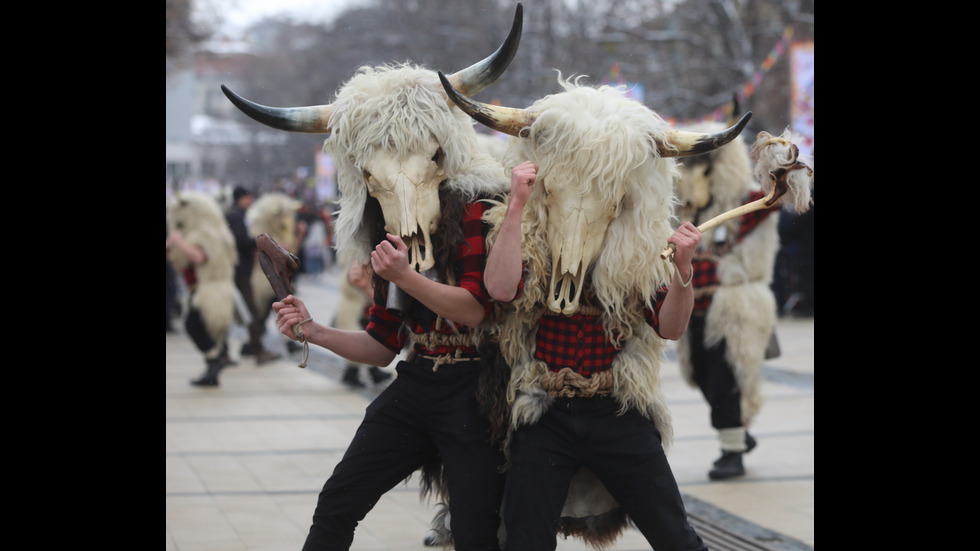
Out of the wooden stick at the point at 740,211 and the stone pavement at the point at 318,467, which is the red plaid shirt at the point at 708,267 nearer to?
the stone pavement at the point at 318,467

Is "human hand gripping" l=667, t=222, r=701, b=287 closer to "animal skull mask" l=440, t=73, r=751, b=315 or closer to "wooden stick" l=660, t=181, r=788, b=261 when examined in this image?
"wooden stick" l=660, t=181, r=788, b=261

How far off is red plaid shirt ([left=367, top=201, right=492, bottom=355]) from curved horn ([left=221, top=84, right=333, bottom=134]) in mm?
562

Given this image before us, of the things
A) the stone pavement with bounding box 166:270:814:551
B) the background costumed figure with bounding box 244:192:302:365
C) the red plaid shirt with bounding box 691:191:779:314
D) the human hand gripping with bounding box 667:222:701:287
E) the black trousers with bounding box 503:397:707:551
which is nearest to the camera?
the human hand gripping with bounding box 667:222:701:287

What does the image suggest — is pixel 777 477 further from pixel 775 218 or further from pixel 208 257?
pixel 208 257

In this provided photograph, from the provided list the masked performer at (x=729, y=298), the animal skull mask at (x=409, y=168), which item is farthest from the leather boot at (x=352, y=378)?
the animal skull mask at (x=409, y=168)

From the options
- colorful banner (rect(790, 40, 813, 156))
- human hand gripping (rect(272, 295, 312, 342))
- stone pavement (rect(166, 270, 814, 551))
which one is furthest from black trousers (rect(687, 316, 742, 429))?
colorful banner (rect(790, 40, 813, 156))

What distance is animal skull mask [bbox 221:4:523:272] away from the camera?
10.7ft

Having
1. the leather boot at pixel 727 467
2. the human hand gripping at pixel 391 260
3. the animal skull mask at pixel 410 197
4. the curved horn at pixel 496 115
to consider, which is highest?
the curved horn at pixel 496 115

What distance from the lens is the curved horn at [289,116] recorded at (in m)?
3.38

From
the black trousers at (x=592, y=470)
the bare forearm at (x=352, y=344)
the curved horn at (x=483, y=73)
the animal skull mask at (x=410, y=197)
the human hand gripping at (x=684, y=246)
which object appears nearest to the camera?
the human hand gripping at (x=684, y=246)

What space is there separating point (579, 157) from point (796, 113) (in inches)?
505

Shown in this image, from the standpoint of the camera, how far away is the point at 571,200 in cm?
324

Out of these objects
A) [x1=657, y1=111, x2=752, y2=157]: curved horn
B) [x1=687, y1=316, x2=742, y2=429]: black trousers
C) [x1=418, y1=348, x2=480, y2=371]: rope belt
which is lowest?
[x1=687, y1=316, x2=742, y2=429]: black trousers

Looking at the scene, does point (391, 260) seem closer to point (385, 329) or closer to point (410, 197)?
point (410, 197)
